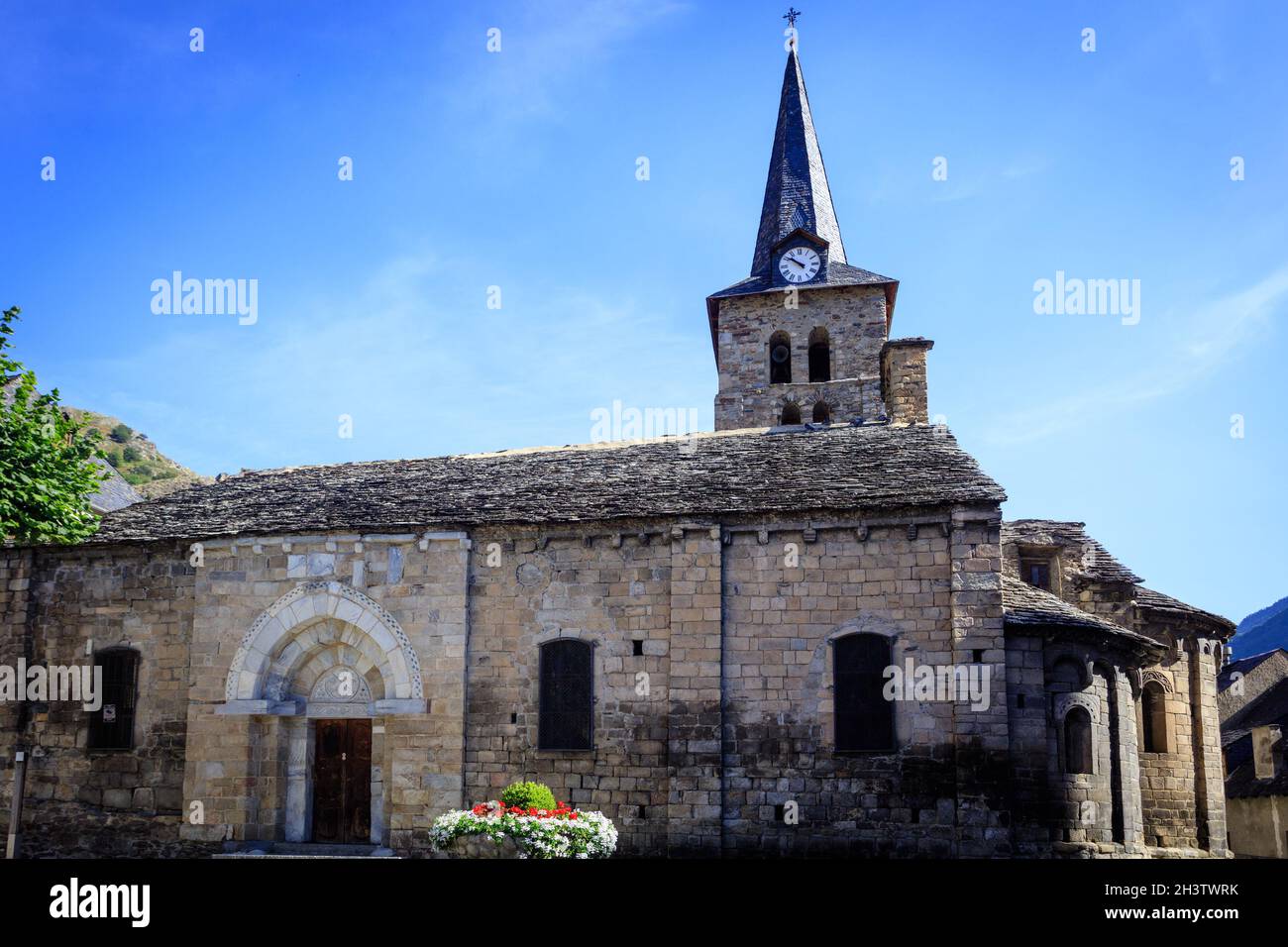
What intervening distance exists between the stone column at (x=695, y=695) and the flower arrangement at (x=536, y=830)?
201 cm

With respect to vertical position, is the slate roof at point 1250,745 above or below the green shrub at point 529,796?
below

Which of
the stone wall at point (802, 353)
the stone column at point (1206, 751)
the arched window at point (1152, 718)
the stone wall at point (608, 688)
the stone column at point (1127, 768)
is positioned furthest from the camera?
the stone wall at point (802, 353)

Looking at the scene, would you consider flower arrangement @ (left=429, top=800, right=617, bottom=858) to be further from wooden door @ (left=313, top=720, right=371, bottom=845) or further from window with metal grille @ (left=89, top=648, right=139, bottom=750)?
window with metal grille @ (left=89, top=648, right=139, bottom=750)

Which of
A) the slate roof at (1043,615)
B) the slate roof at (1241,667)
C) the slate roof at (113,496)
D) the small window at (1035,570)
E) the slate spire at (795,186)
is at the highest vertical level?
the slate spire at (795,186)

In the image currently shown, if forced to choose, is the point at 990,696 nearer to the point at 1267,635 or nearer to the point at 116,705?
the point at 116,705

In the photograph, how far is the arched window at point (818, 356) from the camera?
32.3 meters

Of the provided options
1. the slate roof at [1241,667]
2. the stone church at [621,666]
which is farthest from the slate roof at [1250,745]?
the stone church at [621,666]

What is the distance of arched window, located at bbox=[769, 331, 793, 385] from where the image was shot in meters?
32.4

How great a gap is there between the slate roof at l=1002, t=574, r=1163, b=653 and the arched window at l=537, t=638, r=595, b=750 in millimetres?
6875

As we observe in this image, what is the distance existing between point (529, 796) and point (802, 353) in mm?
19572

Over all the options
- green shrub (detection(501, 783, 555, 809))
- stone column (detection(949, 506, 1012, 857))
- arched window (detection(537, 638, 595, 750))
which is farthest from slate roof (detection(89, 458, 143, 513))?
stone column (detection(949, 506, 1012, 857))

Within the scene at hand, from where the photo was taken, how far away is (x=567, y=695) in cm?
1769

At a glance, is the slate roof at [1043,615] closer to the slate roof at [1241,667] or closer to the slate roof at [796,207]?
the slate roof at [796,207]

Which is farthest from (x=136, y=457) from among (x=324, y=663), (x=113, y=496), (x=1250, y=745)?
(x=1250, y=745)
